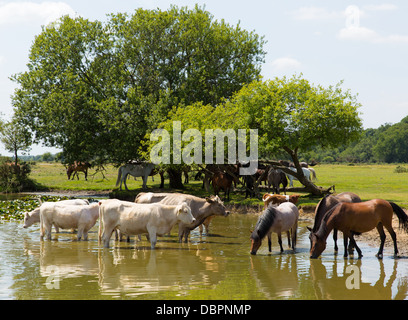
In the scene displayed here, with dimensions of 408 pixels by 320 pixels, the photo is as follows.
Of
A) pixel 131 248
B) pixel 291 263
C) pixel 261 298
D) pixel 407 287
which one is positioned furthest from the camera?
pixel 131 248

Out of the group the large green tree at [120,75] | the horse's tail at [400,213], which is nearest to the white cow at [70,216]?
the horse's tail at [400,213]

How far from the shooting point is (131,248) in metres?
15.1

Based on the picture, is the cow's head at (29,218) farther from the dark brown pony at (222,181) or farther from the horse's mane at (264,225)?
the dark brown pony at (222,181)

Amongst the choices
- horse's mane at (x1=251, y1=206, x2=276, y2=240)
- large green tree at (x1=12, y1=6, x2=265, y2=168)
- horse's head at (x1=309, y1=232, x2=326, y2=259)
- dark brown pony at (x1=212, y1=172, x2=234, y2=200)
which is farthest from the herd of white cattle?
large green tree at (x1=12, y1=6, x2=265, y2=168)

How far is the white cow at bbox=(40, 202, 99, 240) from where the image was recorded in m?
16.1

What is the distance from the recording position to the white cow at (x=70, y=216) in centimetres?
1609

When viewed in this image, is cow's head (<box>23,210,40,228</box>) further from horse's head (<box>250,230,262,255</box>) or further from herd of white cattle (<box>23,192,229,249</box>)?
A: horse's head (<box>250,230,262,255</box>)

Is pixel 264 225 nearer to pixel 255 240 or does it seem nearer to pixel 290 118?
pixel 255 240

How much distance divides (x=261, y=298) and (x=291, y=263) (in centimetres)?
363

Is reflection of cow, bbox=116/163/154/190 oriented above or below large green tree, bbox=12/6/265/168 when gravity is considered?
below

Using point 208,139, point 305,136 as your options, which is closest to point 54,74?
point 208,139
